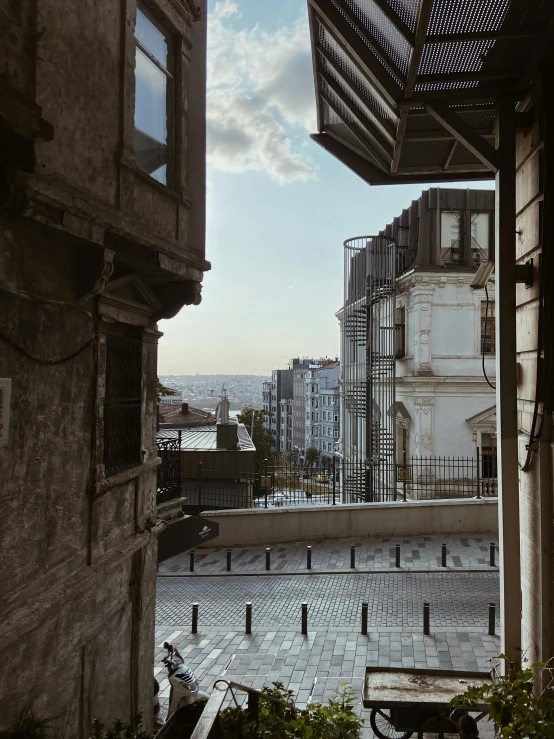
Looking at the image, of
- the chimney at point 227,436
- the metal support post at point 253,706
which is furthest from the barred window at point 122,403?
the chimney at point 227,436

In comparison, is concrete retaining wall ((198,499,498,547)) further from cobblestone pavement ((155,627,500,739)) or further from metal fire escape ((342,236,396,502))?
metal fire escape ((342,236,396,502))

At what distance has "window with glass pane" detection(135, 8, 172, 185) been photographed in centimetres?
718

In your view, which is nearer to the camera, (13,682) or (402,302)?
(13,682)

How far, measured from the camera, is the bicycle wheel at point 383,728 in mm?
7799

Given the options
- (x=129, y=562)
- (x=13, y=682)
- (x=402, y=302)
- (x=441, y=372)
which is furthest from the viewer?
(x=402, y=302)

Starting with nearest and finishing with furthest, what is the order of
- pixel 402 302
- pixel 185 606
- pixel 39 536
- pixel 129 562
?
pixel 39 536, pixel 129 562, pixel 185 606, pixel 402 302

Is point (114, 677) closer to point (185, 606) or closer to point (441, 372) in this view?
point (185, 606)

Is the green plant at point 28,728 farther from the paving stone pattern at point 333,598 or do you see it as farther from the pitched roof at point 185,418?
the pitched roof at point 185,418

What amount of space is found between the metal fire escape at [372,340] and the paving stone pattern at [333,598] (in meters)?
11.0

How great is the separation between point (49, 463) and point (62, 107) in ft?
10.8

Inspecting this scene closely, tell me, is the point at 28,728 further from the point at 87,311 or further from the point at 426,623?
the point at 426,623

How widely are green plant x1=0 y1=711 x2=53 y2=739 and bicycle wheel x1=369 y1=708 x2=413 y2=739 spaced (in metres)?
4.40

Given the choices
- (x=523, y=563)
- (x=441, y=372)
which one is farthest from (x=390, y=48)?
(x=441, y=372)

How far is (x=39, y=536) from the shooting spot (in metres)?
5.36
